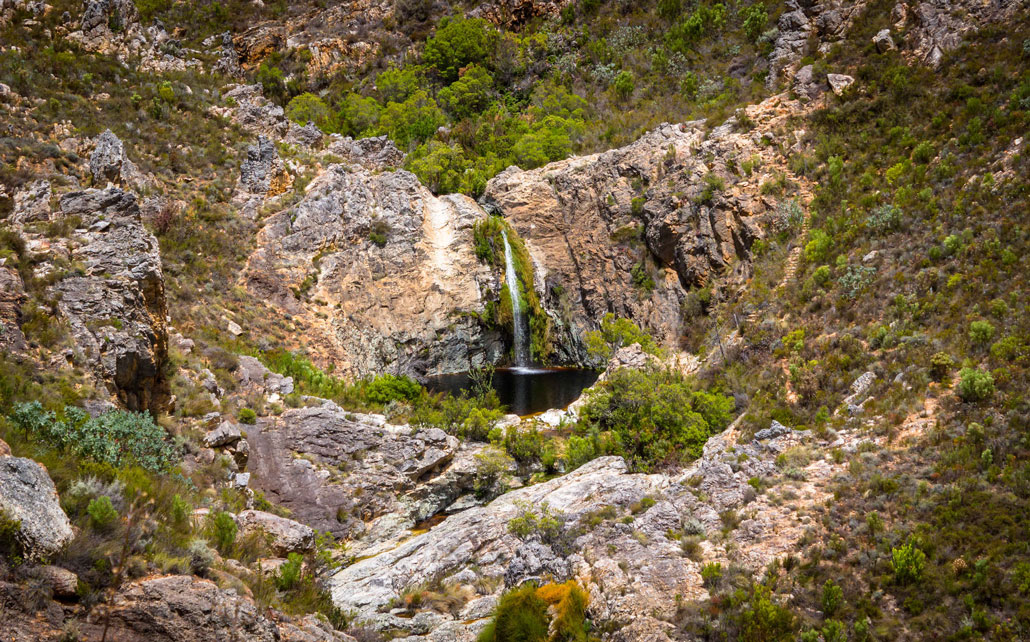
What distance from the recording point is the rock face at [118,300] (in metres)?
13.2

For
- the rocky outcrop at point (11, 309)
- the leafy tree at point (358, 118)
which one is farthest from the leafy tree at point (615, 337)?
the leafy tree at point (358, 118)

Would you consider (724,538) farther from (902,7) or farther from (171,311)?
(902,7)

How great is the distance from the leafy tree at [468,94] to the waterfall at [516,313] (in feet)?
58.2

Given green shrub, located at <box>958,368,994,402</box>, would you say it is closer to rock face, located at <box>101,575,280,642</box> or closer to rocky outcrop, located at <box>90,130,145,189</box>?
rock face, located at <box>101,575,280,642</box>

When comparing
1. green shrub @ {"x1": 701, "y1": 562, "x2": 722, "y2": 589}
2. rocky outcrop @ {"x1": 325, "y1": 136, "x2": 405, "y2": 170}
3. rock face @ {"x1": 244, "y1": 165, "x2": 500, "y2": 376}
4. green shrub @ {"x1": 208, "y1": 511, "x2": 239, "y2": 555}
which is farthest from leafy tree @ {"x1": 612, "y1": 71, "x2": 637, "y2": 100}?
green shrub @ {"x1": 208, "y1": 511, "x2": 239, "y2": 555}

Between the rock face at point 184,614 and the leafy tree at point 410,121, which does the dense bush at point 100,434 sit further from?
the leafy tree at point 410,121

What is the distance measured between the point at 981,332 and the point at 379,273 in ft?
93.3

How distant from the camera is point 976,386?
49.9 feet

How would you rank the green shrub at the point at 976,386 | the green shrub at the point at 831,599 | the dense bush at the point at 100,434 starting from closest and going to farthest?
the dense bush at the point at 100,434
the green shrub at the point at 831,599
the green shrub at the point at 976,386

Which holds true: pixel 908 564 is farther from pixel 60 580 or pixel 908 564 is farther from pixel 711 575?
pixel 60 580

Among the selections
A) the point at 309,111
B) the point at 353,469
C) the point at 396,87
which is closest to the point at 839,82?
the point at 353,469

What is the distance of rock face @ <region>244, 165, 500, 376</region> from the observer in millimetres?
33188

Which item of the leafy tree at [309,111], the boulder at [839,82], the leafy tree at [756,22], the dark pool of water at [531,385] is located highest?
the leafy tree at [756,22]

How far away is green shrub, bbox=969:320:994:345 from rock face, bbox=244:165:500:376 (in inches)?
1011
